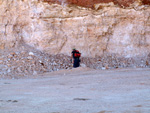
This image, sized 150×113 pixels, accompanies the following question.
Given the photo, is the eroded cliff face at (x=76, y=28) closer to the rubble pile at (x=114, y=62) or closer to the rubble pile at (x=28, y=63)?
the rubble pile at (x=114, y=62)

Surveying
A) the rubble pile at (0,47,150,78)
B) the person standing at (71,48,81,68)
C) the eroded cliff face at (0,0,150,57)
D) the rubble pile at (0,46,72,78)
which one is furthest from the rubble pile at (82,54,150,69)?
the rubble pile at (0,46,72,78)

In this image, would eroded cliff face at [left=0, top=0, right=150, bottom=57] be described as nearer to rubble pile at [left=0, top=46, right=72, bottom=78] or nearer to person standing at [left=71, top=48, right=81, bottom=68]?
rubble pile at [left=0, top=46, right=72, bottom=78]

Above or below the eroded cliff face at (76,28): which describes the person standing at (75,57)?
below

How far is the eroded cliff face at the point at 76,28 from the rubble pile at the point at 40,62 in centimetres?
54

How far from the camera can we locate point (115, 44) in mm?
15242

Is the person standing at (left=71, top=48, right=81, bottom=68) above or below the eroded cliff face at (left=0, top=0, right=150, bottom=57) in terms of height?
below

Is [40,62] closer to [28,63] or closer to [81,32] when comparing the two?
[28,63]

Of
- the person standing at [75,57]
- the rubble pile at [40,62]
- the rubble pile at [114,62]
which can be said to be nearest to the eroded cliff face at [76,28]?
the rubble pile at [114,62]

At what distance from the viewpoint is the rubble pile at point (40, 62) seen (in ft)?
38.2

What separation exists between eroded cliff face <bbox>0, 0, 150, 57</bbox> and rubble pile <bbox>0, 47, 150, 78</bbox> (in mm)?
535

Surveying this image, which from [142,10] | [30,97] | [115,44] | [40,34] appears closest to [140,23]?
[142,10]

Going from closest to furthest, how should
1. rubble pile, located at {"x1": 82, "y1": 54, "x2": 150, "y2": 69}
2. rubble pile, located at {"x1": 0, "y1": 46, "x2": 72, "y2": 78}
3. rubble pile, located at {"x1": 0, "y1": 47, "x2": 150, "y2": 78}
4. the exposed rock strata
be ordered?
rubble pile, located at {"x1": 0, "y1": 46, "x2": 72, "y2": 78}
rubble pile, located at {"x1": 0, "y1": 47, "x2": 150, "y2": 78}
rubble pile, located at {"x1": 82, "y1": 54, "x2": 150, "y2": 69}
the exposed rock strata

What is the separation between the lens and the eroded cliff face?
1427 centimetres

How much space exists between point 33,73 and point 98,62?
4.38 meters
